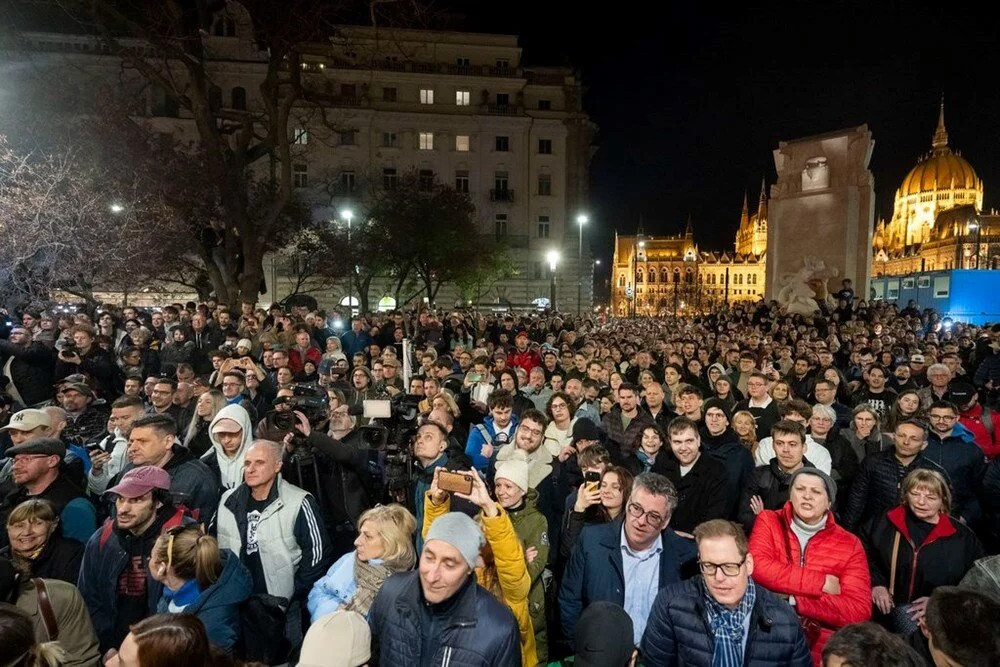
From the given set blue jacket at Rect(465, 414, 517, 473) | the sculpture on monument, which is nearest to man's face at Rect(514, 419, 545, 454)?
blue jacket at Rect(465, 414, 517, 473)

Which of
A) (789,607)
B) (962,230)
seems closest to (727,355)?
(789,607)

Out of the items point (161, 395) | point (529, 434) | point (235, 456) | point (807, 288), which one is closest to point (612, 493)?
point (529, 434)

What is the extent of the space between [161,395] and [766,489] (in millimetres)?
6271

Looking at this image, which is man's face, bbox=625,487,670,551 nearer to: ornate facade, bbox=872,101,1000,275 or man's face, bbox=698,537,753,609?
man's face, bbox=698,537,753,609

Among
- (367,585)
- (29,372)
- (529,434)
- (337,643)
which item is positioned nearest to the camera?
(337,643)

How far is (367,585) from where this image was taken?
3.27 m

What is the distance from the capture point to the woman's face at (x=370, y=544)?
329 cm

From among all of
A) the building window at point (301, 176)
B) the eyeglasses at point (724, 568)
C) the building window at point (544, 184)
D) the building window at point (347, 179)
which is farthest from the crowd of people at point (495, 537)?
the building window at point (544, 184)

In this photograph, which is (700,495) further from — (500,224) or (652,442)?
(500,224)

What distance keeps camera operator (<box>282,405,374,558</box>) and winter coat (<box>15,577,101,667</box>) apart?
152cm

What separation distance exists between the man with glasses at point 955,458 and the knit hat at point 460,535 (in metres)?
4.74

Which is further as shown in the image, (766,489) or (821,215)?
(821,215)

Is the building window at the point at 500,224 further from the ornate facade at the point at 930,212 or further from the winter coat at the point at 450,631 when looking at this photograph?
the ornate facade at the point at 930,212

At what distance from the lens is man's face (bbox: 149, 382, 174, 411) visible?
266 inches
